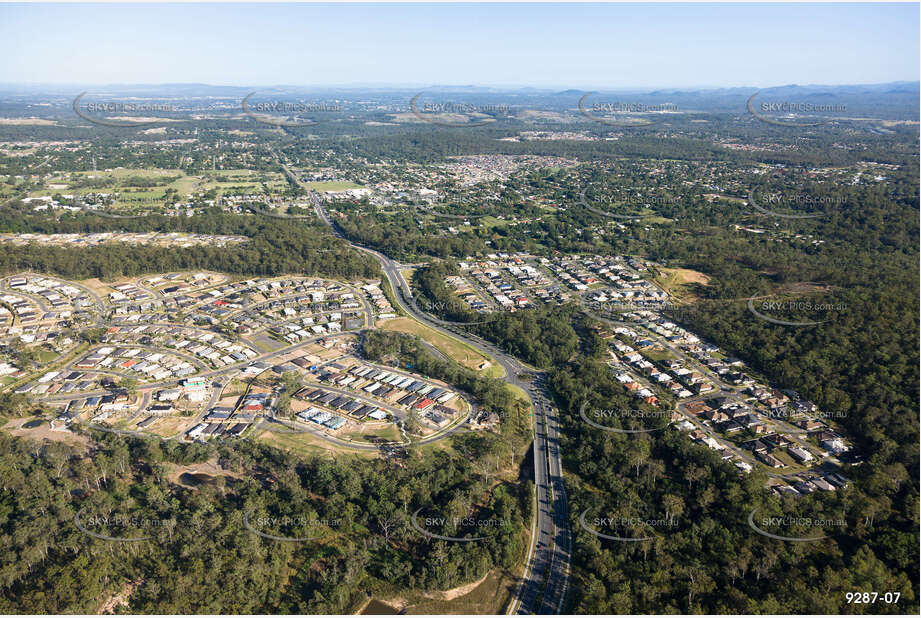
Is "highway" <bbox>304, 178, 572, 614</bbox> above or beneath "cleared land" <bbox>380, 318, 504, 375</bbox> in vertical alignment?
beneath

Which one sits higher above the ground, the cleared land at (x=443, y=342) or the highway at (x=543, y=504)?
the cleared land at (x=443, y=342)

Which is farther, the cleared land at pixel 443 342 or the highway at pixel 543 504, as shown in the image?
the cleared land at pixel 443 342

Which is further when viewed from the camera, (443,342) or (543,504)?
(443,342)

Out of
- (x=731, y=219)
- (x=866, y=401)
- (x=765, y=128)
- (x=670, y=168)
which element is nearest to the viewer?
(x=866, y=401)

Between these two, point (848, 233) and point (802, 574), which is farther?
point (848, 233)

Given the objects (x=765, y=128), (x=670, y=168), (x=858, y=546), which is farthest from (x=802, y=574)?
(x=765, y=128)

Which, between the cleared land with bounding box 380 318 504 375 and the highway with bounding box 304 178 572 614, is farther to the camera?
the cleared land with bounding box 380 318 504 375

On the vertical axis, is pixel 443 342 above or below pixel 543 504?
above

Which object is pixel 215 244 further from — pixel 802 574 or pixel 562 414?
pixel 802 574
